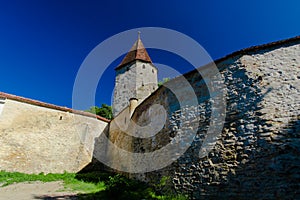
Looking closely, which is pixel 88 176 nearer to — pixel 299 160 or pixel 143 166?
pixel 143 166

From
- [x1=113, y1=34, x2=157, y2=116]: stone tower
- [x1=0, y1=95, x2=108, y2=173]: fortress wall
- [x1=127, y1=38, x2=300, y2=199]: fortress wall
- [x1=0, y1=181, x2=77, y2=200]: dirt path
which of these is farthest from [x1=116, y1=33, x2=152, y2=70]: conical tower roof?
[x1=0, y1=181, x2=77, y2=200]: dirt path

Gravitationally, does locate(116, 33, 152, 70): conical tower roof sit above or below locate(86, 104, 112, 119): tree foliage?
above

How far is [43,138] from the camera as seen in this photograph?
1303 cm

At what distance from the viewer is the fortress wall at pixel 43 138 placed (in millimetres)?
11844

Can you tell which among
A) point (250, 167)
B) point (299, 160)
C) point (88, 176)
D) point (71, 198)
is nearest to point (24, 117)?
point (88, 176)

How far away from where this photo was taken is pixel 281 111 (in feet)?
17.0

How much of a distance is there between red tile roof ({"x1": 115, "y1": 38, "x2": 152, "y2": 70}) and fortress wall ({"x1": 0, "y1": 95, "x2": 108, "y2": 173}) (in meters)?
6.70

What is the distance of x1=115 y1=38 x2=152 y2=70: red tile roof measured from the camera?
18672 mm

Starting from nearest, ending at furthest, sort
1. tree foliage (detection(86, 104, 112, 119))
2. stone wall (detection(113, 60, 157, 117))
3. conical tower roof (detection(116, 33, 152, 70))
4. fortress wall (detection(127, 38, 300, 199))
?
fortress wall (detection(127, 38, 300, 199)), stone wall (detection(113, 60, 157, 117)), conical tower roof (detection(116, 33, 152, 70)), tree foliage (detection(86, 104, 112, 119))

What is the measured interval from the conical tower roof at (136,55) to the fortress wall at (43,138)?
22.0ft

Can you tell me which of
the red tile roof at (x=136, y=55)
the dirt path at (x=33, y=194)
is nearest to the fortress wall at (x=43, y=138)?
the dirt path at (x=33, y=194)

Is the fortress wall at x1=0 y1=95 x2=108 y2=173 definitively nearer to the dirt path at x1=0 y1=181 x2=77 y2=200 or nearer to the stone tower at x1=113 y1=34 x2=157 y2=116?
the stone tower at x1=113 y1=34 x2=157 y2=116

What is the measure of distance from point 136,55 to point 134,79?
252cm

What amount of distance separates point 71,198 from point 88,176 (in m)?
4.64
